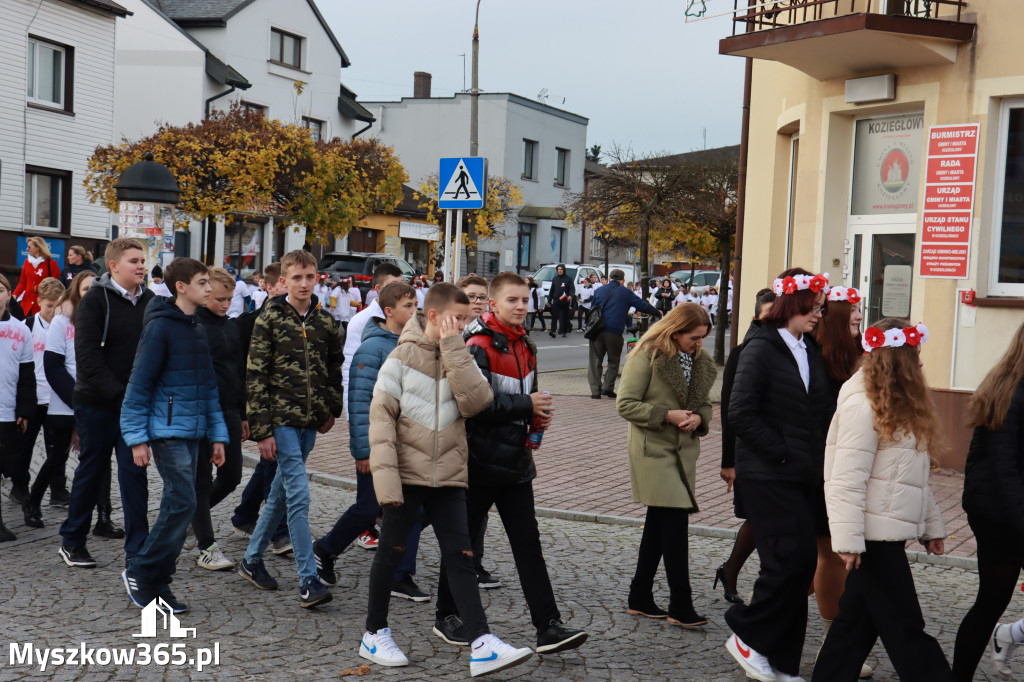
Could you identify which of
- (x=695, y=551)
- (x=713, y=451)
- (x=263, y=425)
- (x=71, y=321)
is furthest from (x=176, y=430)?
(x=713, y=451)

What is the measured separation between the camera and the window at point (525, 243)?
49625 mm

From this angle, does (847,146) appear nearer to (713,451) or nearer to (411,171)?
(713,451)

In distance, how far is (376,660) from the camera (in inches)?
198

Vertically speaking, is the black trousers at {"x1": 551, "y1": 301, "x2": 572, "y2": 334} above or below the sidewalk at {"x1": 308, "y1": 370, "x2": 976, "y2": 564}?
above

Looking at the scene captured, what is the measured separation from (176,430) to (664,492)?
2.60 m

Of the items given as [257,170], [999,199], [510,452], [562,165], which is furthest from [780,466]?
[562,165]

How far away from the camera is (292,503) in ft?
19.4

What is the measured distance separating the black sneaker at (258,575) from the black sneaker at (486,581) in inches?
46.5

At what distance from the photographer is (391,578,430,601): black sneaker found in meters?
6.15

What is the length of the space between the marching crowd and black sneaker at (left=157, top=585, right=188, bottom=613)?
0.05 feet

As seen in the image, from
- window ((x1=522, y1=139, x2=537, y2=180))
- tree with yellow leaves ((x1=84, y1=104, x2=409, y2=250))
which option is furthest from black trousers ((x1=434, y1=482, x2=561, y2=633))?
window ((x1=522, y1=139, x2=537, y2=180))

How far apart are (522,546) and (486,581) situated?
50.7 inches

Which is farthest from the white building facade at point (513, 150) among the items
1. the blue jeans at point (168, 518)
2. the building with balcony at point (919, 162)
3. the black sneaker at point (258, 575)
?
the blue jeans at point (168, 518)

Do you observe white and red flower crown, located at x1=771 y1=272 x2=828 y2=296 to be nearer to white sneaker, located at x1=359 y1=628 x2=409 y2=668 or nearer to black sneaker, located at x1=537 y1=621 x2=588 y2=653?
black sneaker, located at x1=537 y1=621 x2=588 y2=653
